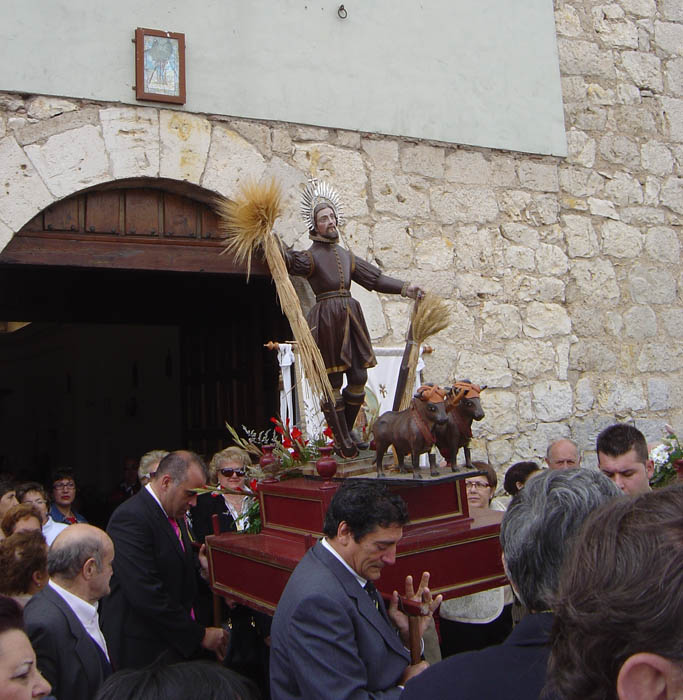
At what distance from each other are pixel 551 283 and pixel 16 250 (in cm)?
366

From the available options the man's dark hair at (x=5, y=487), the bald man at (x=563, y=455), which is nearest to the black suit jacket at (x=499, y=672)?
the bald man at (x=563, y=455)

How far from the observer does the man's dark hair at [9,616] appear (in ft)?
5.34

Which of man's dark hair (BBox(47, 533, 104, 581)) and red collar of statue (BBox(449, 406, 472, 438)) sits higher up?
red collar of statue (BBox(449, 406, 472, 438))

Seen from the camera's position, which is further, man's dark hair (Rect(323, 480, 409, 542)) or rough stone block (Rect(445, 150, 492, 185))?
rough stone block (Rect(445, 150, 492, 185))

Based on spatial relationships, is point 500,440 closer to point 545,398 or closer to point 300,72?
point 545,398

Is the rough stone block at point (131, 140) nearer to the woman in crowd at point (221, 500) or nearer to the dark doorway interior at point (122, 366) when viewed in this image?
the dark doorway interior at point (122, 366)

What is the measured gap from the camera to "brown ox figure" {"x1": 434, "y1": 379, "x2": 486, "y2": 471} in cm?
272

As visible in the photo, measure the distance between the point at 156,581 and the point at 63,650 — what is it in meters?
0.79

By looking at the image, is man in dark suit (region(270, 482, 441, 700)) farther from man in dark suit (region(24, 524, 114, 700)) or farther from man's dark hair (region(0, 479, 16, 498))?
man's dark hair (region(0, 479, 16, 498))

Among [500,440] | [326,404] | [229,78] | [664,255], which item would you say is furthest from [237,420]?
[664,255]

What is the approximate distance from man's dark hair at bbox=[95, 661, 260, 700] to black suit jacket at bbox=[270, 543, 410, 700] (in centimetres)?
47

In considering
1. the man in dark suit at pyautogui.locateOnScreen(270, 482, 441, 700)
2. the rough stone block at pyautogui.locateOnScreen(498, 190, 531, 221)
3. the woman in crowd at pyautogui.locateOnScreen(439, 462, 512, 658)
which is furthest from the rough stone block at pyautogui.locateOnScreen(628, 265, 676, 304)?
the man in dark suit at pyautogui.locateOnScreen(270, 482, 441, 700)

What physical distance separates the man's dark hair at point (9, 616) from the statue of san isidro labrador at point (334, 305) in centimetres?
171

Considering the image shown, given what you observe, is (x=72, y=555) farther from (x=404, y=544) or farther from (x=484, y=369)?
(x=484, y=369)
